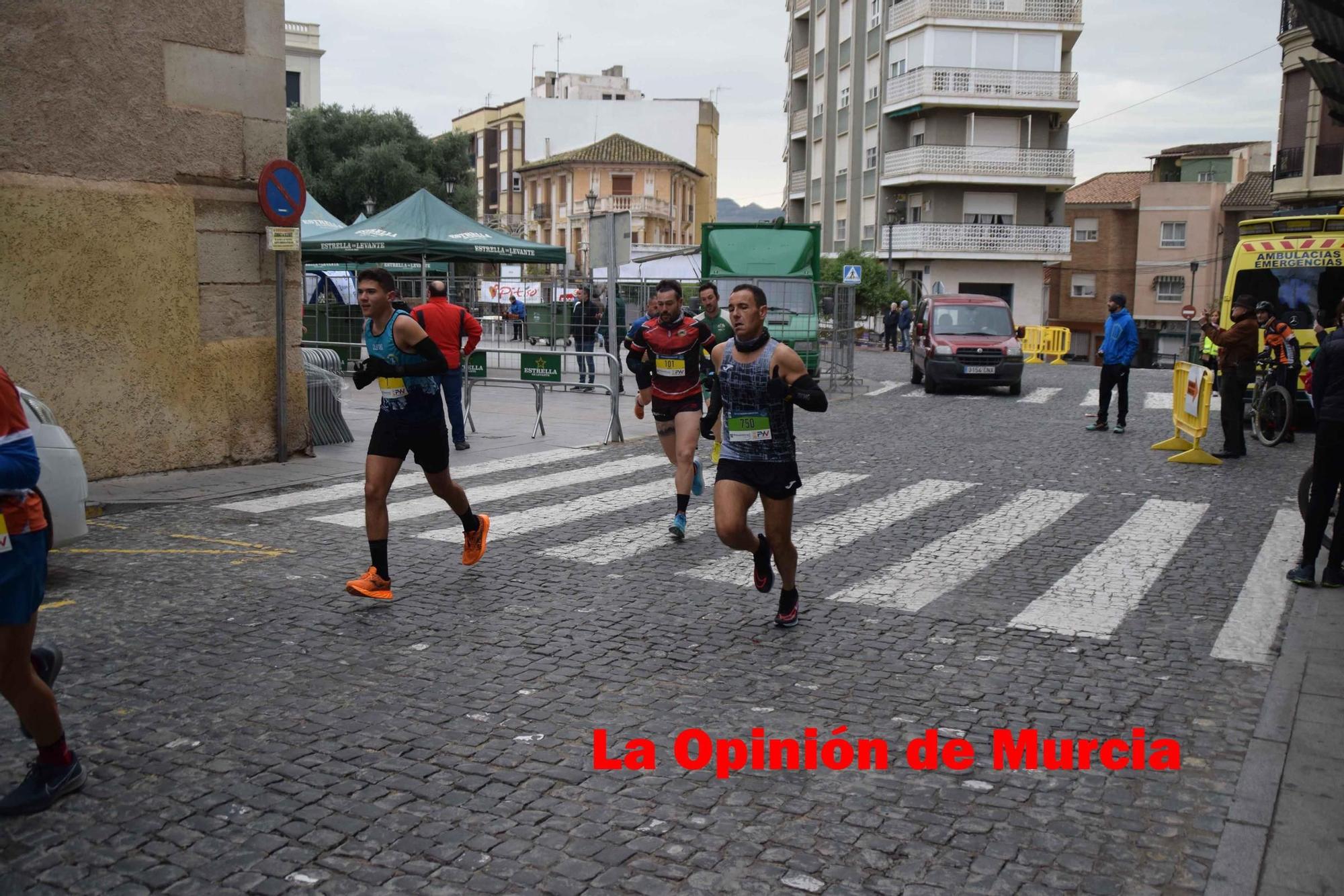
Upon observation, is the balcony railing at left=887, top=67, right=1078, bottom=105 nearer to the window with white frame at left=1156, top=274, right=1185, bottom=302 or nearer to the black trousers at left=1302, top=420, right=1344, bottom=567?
the window with white frame at left=1156, top=274, right=1185, bottom=302

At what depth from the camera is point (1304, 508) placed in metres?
8.22

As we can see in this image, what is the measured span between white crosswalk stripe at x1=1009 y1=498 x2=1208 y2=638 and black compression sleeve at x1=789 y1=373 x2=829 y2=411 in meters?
1.76

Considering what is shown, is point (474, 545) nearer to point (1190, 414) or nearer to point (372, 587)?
point (372, 587)

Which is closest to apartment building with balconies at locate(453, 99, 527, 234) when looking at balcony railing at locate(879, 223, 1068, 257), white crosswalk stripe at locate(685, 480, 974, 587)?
balcony railing at locate(879, 223, 1068, 257)

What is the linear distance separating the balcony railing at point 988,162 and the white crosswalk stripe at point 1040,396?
29829mm

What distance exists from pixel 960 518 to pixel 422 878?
711 centimetres

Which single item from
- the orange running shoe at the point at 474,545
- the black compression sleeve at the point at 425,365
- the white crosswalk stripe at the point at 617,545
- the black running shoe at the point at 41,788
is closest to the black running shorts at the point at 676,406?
the white crosswalk stripe at the point at 617,545

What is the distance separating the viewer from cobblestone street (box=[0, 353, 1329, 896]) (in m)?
3.96

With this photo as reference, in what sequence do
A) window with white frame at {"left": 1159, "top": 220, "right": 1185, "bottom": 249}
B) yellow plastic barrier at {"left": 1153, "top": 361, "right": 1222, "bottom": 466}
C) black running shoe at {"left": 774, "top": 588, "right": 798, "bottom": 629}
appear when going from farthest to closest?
window with white frame at {"left": 1159, "top": 220, "right": 1185, "bottom": 249} < yellow plastic barrier at {"left": 1153, "top": 361, "right": 1222, "bottom": 466} < black running shoe at {"left": 774, "top": 588, "right": 798, "bottom": 629}

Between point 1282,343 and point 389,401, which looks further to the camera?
point 1282,343

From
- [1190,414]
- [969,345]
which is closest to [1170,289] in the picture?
[969,345]

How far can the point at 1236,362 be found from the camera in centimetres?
1380

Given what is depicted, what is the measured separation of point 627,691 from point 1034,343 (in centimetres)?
3217

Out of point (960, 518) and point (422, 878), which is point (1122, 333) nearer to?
point (960, 518)
